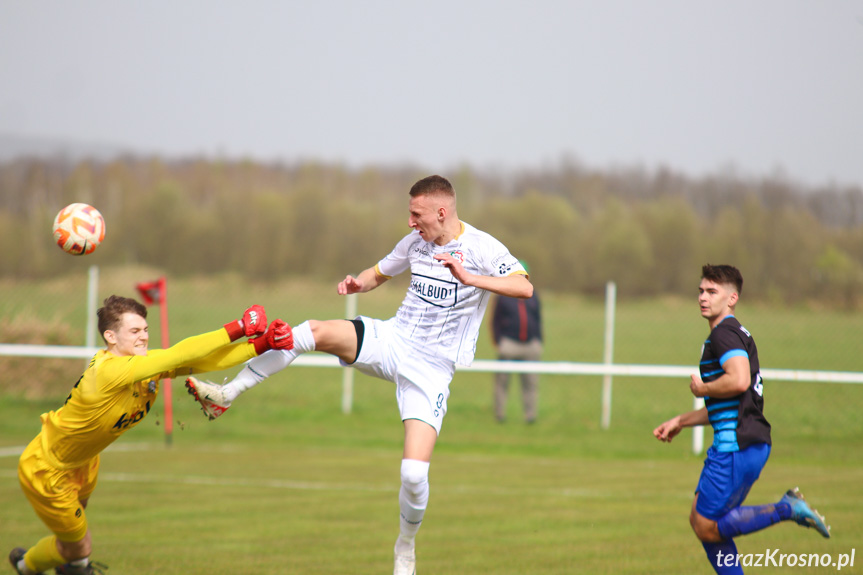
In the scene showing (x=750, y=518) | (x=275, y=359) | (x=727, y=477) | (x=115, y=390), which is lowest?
(x=750, y=518)

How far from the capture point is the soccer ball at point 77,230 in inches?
234

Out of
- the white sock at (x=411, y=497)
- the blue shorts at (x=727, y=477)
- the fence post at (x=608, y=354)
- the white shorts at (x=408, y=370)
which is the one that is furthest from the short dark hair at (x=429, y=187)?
the fence post at (x=608, y=354)

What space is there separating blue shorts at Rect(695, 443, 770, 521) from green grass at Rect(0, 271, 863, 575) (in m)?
1.61

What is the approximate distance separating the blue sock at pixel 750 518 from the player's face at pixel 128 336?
11.8 feet

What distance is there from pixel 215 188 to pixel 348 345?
43869 mm

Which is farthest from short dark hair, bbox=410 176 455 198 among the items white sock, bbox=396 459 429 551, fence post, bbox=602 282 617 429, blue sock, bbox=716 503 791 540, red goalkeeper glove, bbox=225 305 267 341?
fence post, bbox=602 282 617 429

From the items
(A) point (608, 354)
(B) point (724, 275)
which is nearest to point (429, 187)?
(B) point (724, 275)

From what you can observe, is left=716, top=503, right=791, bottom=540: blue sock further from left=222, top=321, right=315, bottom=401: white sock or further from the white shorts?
left=222, top=321, right=315, bottom=401: white sock

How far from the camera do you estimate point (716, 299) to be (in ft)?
16.9

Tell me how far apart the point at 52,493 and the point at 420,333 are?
2.59m

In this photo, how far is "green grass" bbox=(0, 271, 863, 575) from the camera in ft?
23.3

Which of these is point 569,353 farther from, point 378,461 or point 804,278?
point 378,461

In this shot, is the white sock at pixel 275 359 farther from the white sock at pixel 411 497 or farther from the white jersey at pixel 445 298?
the white sock at pixel 411 497

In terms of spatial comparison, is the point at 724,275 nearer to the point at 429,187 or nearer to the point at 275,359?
the point at 429,187
